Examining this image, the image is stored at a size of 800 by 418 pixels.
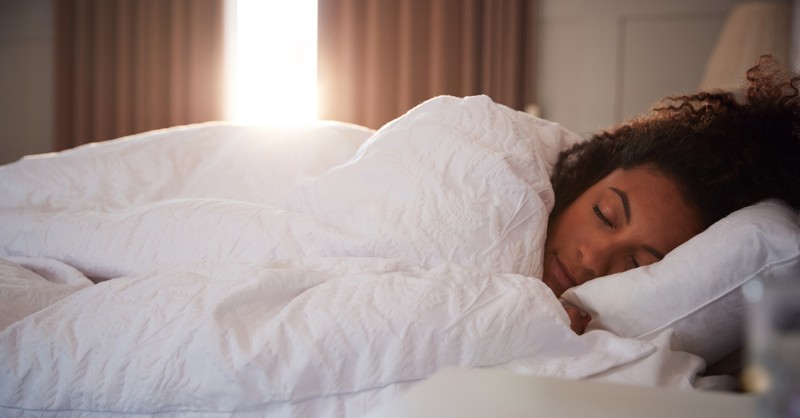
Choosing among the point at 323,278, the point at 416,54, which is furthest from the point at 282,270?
the point at 416,54

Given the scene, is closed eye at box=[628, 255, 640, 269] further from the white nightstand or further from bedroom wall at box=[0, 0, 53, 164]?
bedroom wall at box=[0, 0, 53, 164]

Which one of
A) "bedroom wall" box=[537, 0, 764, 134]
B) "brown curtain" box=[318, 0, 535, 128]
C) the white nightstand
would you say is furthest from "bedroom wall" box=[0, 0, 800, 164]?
the white nightstand

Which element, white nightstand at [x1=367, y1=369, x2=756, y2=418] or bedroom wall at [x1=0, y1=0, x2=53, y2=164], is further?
bedroom wall at [x1=0, y1=0, x2=53, y2=164]

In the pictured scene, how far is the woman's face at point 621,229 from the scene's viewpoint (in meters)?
1.09

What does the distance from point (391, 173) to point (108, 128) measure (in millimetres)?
3206

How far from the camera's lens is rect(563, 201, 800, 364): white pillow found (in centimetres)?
95

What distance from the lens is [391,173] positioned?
43.8 inches

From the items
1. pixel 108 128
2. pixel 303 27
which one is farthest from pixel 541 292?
pixel 108 128

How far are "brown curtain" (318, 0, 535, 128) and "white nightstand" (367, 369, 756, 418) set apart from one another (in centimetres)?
301

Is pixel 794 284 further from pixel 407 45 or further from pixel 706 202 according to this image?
pixel 407 45

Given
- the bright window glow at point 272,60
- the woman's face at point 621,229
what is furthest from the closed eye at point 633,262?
the bright window glow at point 272,60

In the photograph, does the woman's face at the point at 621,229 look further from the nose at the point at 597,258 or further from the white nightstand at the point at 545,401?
the white nightstand at the point at 545,401

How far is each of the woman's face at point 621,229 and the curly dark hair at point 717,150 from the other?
0.03 meters

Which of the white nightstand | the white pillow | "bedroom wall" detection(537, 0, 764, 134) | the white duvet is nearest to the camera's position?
the white nightstand
